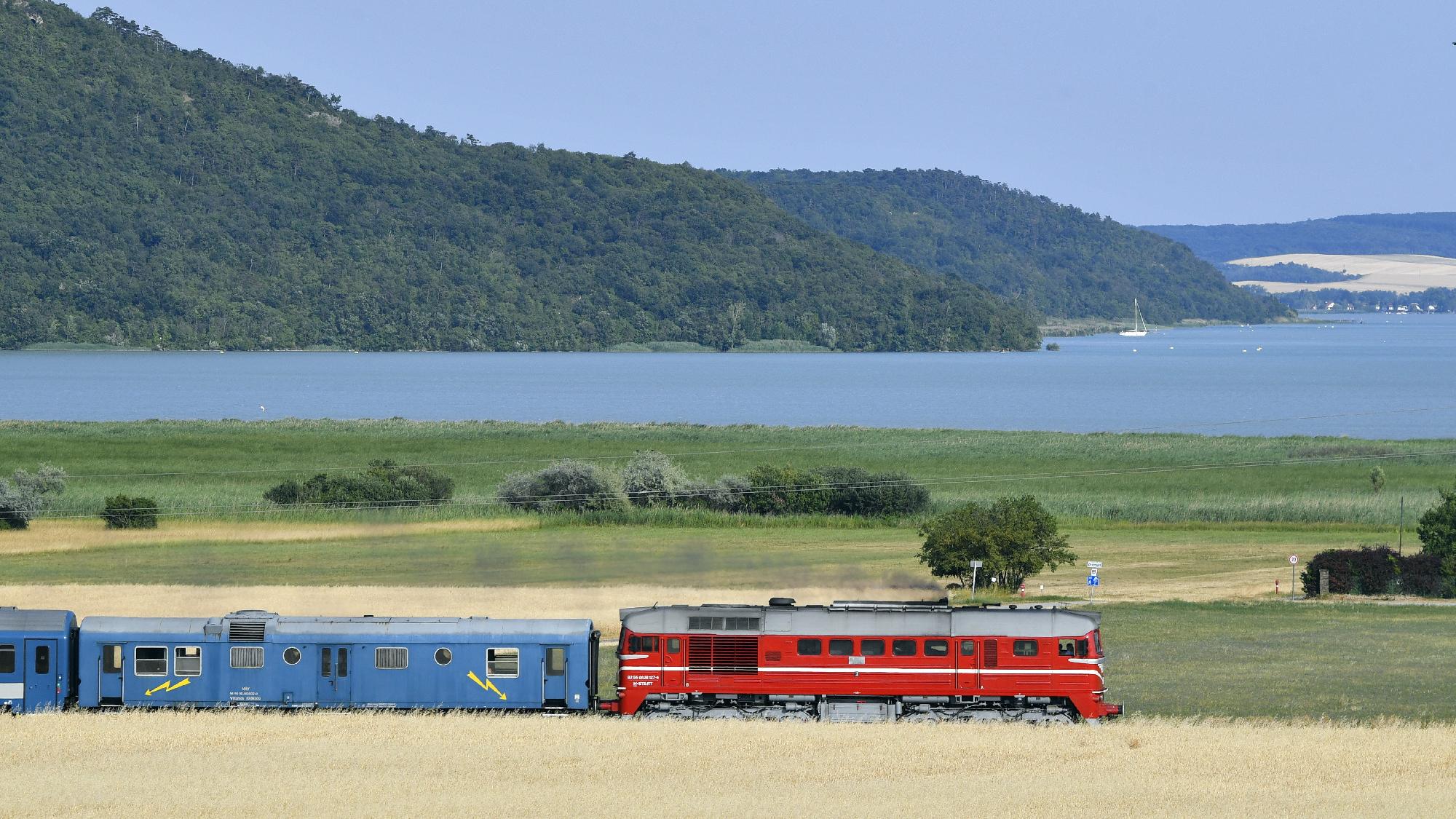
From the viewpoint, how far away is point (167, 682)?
3322 centimetres

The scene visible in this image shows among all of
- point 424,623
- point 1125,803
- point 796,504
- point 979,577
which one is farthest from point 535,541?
point 1125,803

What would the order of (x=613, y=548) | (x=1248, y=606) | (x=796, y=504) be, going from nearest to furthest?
1. (x=1248, y=606)
2. (x=613, y=548)
3. (x=796, y=504)

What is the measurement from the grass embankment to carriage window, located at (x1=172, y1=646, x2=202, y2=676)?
41714 millimetres

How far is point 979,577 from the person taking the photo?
5734 cm

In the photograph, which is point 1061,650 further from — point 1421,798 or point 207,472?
point 207,472

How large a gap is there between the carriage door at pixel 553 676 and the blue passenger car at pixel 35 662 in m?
9.38

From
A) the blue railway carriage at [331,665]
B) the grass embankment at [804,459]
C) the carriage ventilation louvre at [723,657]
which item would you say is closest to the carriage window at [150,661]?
the blue railway carriage at [331,665]

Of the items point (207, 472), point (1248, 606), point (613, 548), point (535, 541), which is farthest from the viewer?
point (207, 472)

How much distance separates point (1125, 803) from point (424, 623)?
14.9m

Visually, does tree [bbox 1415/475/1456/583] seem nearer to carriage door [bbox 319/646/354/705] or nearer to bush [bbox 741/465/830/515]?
bush [bbox 741/465/830/515]

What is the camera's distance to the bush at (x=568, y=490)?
77.4 m

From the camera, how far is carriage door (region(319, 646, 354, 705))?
33.1 metres

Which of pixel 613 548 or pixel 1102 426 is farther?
pixel 1102 426

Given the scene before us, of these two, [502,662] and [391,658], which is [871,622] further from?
[391,658]
